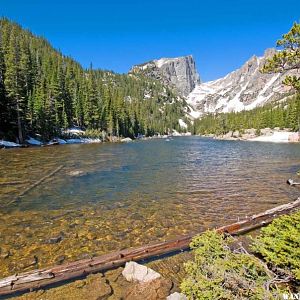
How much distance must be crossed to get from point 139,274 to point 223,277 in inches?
151

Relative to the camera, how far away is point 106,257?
9.70m

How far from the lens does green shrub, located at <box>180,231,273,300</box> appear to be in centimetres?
529

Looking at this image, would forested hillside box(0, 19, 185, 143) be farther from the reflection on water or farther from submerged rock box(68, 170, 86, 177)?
the reflection on water

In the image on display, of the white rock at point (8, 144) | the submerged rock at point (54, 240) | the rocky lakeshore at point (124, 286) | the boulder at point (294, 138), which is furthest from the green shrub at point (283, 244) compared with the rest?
the boulder at point (294, 138)

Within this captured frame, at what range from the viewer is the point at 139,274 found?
8.61 metres

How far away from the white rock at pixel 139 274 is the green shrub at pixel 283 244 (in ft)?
11.2

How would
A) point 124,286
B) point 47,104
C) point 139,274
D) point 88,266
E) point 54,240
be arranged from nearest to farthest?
1. point 124,286
2. point 139,274
3. point 88,266
4. point 54,240
5. point 47,104

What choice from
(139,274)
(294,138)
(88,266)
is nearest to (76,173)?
(88,266)

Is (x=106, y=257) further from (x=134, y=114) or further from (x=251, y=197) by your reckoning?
(x=134, y=114)

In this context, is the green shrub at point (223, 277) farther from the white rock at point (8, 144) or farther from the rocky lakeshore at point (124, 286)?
the white rock at point (8, 144)

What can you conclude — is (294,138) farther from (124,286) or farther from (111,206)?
(124,286)

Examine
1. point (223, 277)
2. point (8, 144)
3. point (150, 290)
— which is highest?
point (8, 144)

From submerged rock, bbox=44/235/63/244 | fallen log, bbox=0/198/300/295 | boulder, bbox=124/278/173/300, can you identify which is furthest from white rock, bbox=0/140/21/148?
boulder, bbox=124/278/173/300

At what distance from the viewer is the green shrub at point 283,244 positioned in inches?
241
